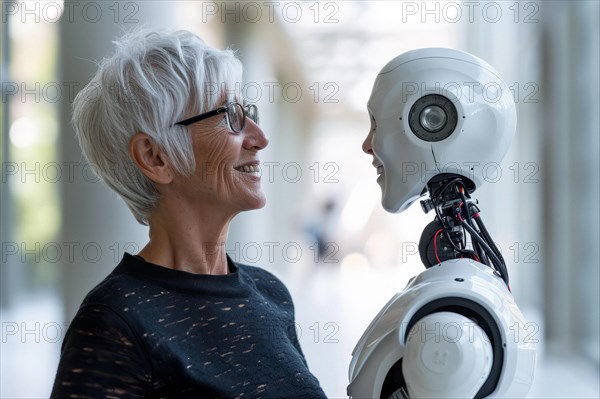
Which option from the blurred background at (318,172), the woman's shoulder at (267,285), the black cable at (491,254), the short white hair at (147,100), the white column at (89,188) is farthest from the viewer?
the blurred background at (318,172)

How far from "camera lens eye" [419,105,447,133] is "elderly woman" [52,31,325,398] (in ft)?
1.39

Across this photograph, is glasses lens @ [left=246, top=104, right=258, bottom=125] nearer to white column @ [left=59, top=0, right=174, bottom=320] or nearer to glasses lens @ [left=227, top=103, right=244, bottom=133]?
glasses lens @ [left=227, top=103, right=244, bottom=133]

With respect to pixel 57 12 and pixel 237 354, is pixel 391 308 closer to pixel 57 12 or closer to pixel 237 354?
pixel 237 354

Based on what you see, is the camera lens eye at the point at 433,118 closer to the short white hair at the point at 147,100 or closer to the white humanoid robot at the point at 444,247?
the white humanoid robot at the point at 444,247

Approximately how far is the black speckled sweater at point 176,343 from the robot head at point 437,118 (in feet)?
1.34

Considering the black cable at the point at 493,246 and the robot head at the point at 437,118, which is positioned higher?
the robot head at the point at 437,118

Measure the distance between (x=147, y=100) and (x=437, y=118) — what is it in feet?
1.87

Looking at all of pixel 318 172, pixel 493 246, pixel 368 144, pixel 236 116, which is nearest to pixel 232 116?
pixel 236 116

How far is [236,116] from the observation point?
60.1 inches

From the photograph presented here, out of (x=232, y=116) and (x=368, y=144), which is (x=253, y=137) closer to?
(x=232, y=116)

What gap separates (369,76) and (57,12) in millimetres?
9636

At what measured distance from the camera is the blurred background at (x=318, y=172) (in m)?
2.89

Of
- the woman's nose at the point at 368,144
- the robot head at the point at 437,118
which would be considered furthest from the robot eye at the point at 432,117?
the woman's nose at the point at 368,144

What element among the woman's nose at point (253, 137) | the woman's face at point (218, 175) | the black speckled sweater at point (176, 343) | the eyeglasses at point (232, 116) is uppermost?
the eyeglasses at point (232, 116)
